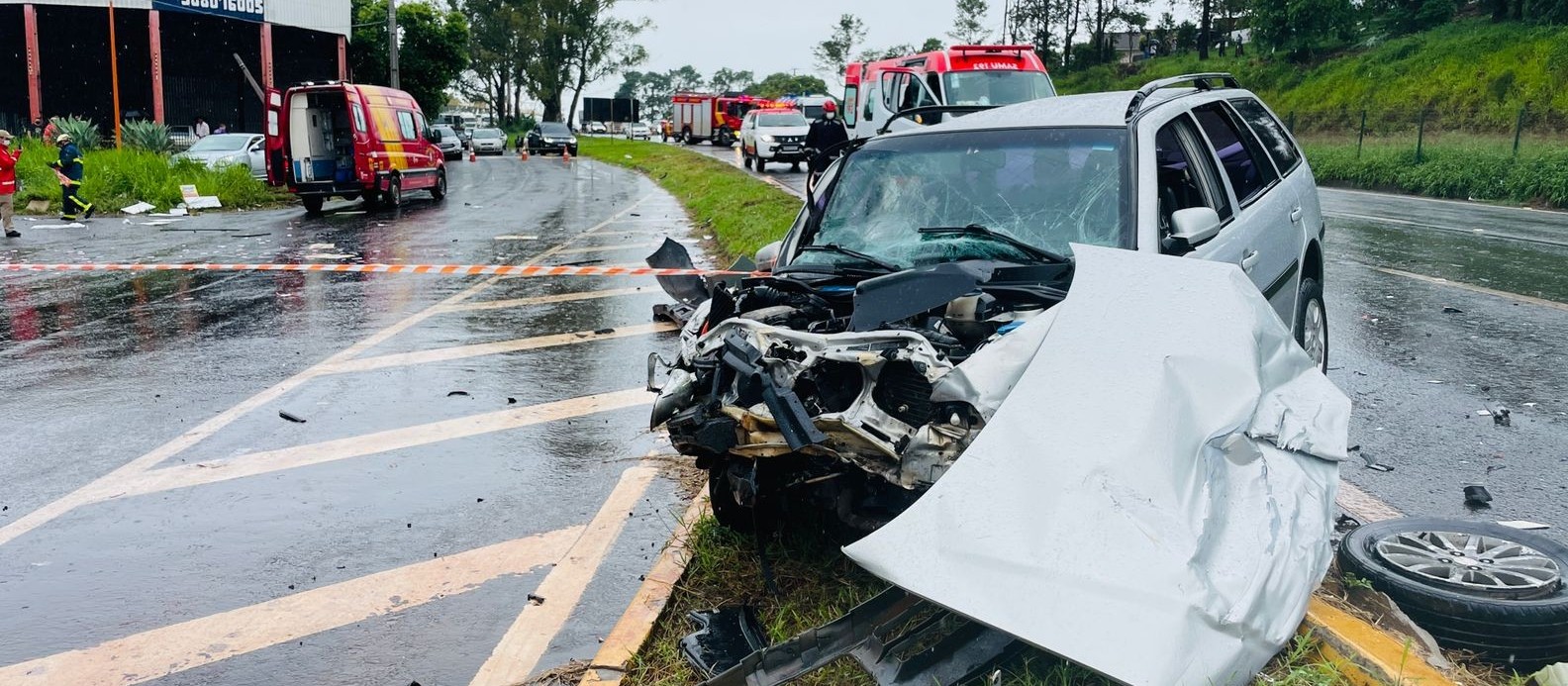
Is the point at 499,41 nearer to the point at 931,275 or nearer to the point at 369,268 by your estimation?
the point at 369,268

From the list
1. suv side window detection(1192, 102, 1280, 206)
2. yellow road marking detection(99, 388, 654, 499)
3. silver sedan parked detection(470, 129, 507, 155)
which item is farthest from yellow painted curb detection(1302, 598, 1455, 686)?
silver sedan parked detection(470, 129, 507, 155)

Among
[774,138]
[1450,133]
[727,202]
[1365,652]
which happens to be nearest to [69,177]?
[727,202]

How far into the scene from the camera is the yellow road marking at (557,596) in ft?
12.8

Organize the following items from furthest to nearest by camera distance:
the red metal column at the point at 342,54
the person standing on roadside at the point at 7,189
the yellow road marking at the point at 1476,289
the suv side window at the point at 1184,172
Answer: the red metal column at the point at 342,54 → the person standing on roadside at the point at 7,189 → the yellow road marking at the point at 1476,289 → the suv side window at the point at 1184,172

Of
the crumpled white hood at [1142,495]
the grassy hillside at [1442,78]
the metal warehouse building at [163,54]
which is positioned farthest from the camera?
the metal warehouse building at [163,54]

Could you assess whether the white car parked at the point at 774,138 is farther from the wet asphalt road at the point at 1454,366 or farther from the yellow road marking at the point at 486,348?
the yellow road marking at the point at 486,348

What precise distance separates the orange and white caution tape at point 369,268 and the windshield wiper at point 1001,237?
8.33m

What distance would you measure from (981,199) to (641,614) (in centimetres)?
217

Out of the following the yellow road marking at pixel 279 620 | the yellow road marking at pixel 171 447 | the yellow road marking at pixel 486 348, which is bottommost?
the yellow road marking at pixel 279 620

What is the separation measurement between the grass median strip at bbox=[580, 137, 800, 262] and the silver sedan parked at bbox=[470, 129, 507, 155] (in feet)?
59.8

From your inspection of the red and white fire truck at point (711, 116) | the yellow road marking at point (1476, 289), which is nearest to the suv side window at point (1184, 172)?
the yellow road marking at point (1476, 289)

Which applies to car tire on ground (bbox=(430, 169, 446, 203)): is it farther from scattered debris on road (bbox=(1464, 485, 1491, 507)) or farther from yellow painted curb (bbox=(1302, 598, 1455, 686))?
yellow painted curb (bbox=(1302, 598, 1455, 686))

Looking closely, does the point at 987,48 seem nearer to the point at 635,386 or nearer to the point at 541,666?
the point at 635,386

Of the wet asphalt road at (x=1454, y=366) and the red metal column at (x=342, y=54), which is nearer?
the wet asphalt road at (x=1454, y=366)
